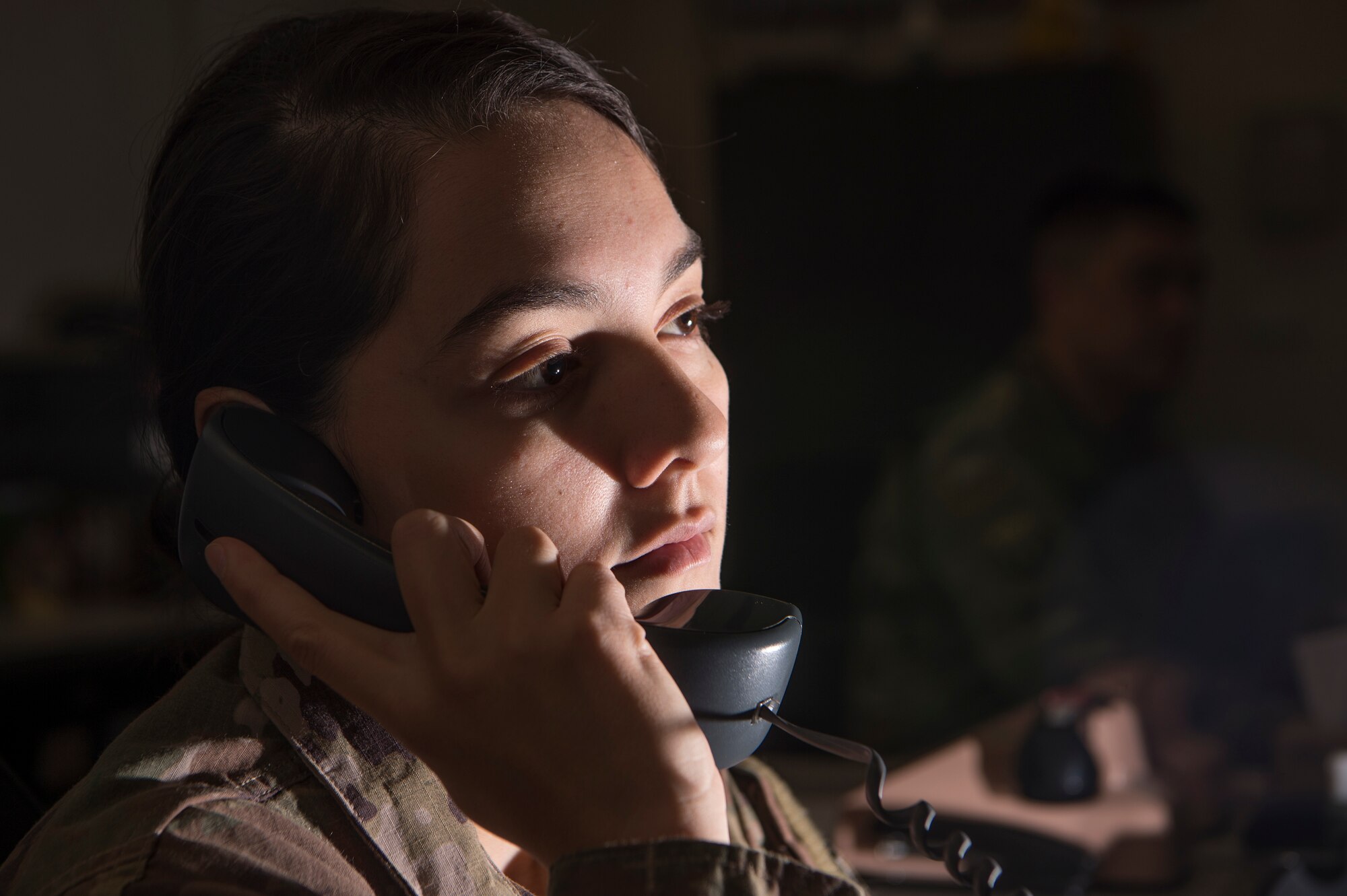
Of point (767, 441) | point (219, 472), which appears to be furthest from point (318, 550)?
point (767, 441)

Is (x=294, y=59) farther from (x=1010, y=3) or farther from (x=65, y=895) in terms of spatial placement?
(x=1010, y=3)

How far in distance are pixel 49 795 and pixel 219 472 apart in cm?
26

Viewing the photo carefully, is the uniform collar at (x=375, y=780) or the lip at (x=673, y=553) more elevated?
the lip at (x=673, y=553)

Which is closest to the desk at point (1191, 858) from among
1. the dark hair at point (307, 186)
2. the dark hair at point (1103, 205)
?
the dark hair at point (307, 186)

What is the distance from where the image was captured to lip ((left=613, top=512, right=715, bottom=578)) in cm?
60

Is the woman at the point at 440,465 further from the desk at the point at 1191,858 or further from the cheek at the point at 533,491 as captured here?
the desk at the point at 1191,858

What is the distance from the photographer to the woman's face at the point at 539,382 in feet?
1.94

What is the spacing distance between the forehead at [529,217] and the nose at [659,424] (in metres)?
0.06

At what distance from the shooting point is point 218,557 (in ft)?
1.94

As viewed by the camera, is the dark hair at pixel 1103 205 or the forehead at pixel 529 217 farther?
the dark hair at pixel 1103 205

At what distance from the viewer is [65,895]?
0.50m

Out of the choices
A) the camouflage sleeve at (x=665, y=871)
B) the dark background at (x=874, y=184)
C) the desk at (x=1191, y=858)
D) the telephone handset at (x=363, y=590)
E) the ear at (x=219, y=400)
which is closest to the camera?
the camouflage sleeve at (x=665, y=871)

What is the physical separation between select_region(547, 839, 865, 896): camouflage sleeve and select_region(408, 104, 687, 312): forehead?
30 centimetres

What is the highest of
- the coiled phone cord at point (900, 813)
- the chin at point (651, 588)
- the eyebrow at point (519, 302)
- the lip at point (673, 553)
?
the eyebrow at point (519, 302)
